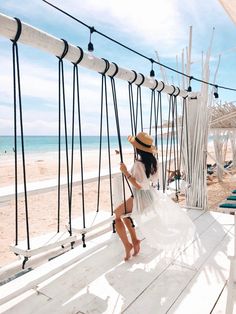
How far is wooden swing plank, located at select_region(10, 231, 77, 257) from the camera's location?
166cm

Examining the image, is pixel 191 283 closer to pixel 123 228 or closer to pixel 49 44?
pixel 123 228

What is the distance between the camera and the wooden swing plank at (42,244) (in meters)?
1.66

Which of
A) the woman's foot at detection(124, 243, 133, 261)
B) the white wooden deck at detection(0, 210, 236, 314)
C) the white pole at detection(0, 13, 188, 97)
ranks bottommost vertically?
the white wooden deck at detection(0, 210, 236, 314)

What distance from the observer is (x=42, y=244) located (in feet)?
5.68

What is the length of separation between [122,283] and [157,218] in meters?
0.52

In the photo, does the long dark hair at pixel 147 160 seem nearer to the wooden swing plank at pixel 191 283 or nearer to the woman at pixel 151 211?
the woman at pixel 151 211

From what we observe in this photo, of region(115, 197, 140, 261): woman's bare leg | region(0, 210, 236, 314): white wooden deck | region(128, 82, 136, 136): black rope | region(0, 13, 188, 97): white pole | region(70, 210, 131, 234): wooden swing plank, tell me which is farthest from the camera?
region(128, 82, 136, 136): black rope

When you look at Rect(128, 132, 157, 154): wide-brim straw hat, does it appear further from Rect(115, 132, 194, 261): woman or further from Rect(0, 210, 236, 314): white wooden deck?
Rect(0, 210, 236, 314): white wooden deck

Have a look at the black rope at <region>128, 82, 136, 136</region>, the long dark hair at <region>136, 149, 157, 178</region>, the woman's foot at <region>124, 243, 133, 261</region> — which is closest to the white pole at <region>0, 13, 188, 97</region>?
the black rope at <region>128, 82, 136, 136</region>

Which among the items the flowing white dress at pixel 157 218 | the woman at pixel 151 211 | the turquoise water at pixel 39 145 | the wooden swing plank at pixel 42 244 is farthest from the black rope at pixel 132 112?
the turquoise water at pixel 39 145

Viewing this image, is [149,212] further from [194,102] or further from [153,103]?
[194,102]

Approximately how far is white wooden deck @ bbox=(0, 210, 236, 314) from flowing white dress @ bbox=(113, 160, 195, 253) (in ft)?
0.55

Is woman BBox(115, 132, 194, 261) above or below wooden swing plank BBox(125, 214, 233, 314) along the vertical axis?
above

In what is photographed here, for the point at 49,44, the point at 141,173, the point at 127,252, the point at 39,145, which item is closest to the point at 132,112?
the point at 141,173
